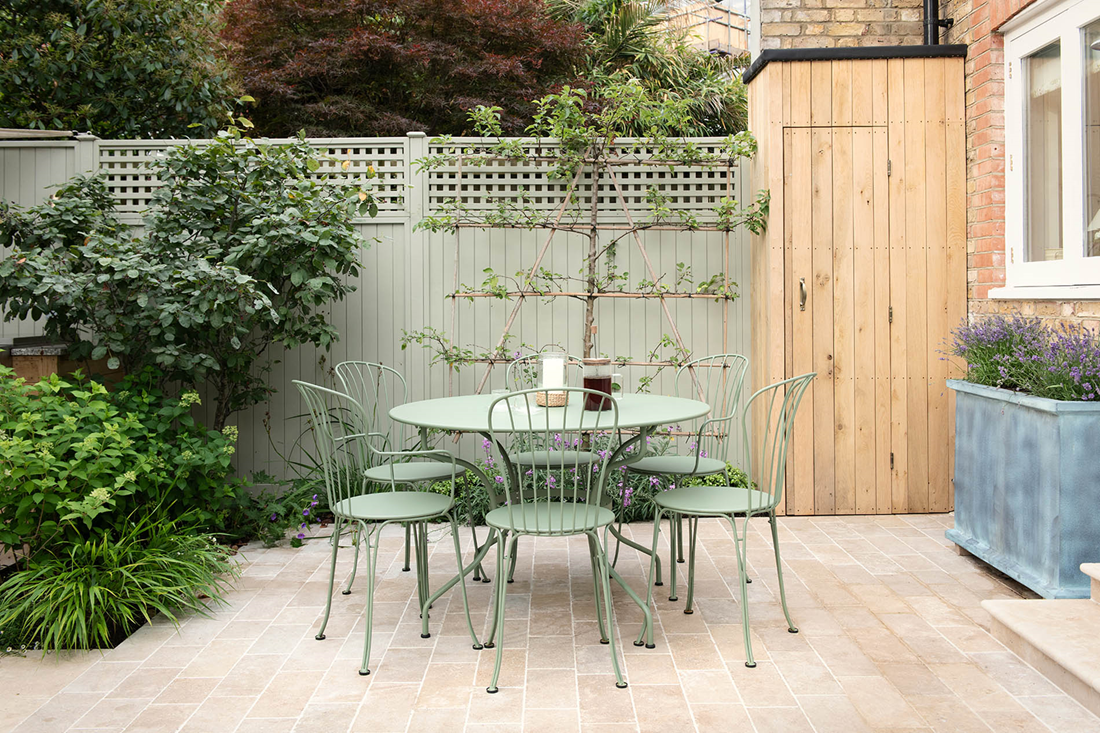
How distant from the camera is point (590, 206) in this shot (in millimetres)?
5023

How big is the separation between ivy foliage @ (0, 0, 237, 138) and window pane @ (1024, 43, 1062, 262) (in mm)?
4544

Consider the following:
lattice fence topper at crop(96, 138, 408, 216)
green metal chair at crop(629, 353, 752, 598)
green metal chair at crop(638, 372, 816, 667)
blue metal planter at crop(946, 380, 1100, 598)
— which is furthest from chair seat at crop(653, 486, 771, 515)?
lattice fence topper at crop(96, 138, 408, 216)

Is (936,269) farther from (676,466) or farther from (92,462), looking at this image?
(92,462)

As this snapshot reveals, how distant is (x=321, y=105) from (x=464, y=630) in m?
6.72

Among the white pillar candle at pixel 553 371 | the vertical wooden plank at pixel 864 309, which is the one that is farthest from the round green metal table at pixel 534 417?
the vertical wooden plank at pixel 864 309

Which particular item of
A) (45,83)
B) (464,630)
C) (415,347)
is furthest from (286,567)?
(45,83)

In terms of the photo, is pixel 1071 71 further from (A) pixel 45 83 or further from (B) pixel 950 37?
(A) pixel 45 83

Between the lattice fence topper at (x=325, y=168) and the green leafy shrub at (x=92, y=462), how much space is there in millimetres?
1222

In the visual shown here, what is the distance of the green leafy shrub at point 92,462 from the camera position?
309 centimetres

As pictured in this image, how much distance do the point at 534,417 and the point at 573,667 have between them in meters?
0.93

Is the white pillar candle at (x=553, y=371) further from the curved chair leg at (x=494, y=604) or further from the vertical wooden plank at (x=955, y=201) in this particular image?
the vertical wooden plank at (x=955, y=201)

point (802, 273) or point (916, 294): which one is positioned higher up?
point (802, 273)

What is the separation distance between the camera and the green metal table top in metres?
2.88

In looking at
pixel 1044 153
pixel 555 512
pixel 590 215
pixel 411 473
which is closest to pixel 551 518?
pixel 555 512
